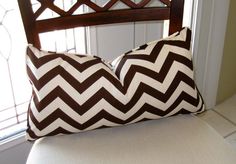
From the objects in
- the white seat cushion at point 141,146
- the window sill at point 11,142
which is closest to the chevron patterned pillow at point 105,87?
the white seat cushion at point 141,146

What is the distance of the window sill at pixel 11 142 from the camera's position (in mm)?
1187

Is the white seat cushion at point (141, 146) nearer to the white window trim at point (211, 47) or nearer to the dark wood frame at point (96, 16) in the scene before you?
the dark wood frame at point (96, 16)

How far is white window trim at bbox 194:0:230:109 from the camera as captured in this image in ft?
4.05

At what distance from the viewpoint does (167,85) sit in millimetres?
838

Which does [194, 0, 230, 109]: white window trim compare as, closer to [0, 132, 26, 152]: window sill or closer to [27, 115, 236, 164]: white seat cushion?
[27, 115, 236, 164]: white seat cushion

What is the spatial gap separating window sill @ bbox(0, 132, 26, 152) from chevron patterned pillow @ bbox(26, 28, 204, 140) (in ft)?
1.29

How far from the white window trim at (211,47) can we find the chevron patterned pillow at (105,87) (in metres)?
0.41

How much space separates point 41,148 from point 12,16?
51cm

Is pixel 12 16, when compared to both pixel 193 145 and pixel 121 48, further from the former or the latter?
pixel 193 145

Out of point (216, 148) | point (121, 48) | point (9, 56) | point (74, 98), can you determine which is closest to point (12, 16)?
point (9, 56)

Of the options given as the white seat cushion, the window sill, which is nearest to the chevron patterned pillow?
the white seat cushion

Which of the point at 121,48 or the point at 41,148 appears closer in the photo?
the point at 41,148

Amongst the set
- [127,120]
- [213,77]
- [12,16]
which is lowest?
[213,77]

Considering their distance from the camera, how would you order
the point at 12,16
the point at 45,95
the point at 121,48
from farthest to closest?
the point at 121,48 < the point at 12,16 < the point at 45,95
